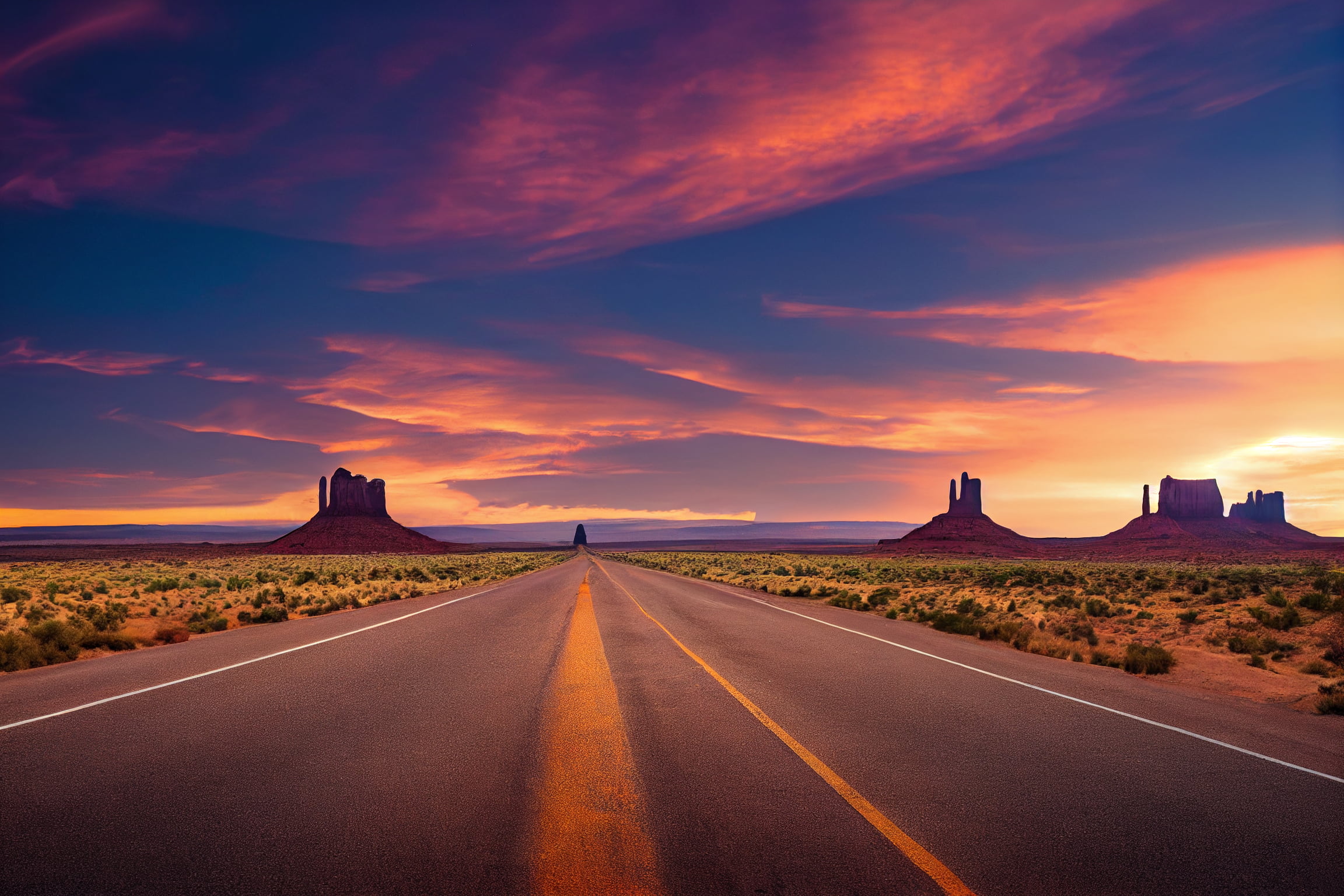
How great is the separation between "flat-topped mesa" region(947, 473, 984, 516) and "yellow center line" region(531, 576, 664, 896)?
517 feet

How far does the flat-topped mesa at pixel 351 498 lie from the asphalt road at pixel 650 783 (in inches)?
6020

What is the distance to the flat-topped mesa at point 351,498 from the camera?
493ft

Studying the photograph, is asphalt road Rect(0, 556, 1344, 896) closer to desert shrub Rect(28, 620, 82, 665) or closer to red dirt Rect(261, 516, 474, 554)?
desert shrub Rect(28, 620, 82, 665)

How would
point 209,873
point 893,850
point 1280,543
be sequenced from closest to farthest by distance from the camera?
1. point 209,873
2. point 893,850
3. point 1280,543

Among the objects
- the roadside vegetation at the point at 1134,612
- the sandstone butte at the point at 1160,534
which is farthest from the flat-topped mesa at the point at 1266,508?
the roadside vegetation at the point at 1134,612

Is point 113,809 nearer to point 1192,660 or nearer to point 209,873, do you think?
point 209,873

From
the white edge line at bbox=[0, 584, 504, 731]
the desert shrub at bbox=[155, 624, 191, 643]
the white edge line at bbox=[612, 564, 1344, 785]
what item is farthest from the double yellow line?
the desert shrub at bbox=[155, 624, 191, 643]

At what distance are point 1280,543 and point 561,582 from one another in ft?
479

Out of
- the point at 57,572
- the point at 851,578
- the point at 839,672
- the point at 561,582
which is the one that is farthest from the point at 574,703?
the point at 57,572

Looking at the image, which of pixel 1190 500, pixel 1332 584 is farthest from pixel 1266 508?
pixel 1332 584

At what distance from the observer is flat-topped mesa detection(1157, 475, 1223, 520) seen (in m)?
146

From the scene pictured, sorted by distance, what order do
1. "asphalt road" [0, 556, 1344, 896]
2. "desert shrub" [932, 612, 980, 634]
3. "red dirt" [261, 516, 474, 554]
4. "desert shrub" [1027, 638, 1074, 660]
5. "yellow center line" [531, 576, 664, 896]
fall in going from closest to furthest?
"yellow center line" [531, 576, 664, 896]
"asphalt road" [0, 556, 1344, 896]
"desert shrub" [1027, 638, 1074, 660]
"desert shrub" [932, 612, 980, 634]
"red dirt" [261, 516, 474, 554]

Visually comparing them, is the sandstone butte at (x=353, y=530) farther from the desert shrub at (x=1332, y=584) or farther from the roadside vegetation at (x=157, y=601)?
the desert shrub at (x=1332, y=584)

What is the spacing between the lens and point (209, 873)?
4.04 m
